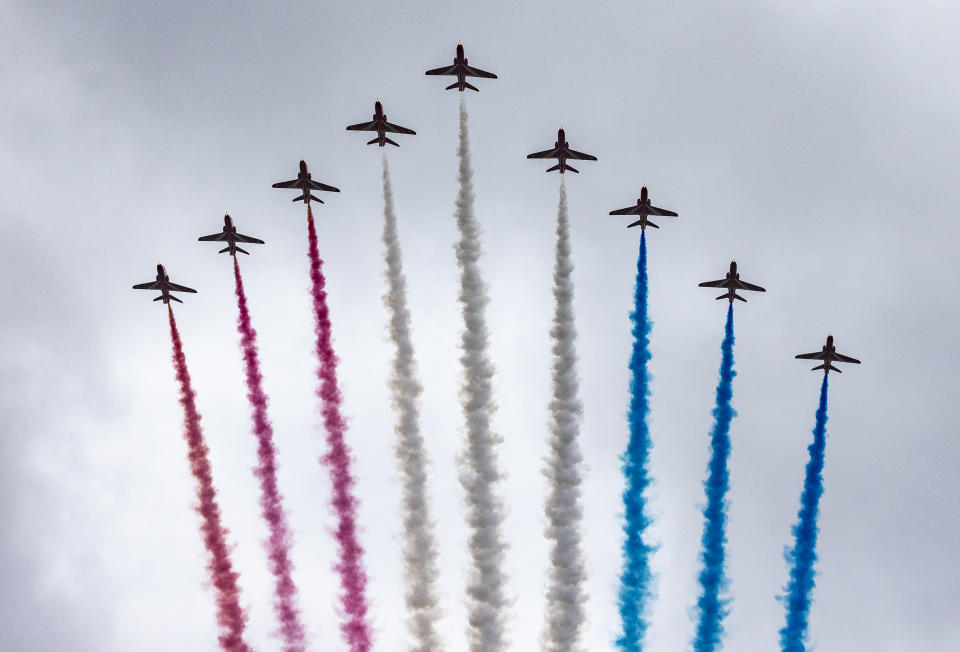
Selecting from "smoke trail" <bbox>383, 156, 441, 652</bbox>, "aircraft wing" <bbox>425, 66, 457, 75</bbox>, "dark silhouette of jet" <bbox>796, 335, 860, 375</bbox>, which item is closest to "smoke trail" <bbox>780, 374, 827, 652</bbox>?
"dark silhouette of jet" <bbox>796, 335, 860, 375</bbox>

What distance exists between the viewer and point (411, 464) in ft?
205

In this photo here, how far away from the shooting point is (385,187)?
210 feet

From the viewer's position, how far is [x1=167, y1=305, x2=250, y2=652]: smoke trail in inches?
2359

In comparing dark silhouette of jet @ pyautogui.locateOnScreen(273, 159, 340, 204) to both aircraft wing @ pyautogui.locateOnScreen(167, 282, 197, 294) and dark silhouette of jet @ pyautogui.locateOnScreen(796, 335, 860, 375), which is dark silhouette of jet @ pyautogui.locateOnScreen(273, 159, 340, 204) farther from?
dark silhouette of jet @ pyautogui.locateOnScreen(796, 335, 860, 375)

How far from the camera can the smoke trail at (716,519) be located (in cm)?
6044

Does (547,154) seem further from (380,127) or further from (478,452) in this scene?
(478,452)

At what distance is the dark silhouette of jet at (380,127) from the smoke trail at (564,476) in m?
13.3

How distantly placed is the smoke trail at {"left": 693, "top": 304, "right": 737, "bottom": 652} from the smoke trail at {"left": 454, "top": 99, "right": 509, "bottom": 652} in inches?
586

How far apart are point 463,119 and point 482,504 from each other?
95.0 ft

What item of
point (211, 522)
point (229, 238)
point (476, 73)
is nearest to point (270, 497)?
point (211, 522)

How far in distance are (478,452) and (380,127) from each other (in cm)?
2589

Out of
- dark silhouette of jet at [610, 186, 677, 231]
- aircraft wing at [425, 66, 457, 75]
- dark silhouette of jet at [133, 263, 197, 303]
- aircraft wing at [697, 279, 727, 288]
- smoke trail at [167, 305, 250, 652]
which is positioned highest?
aircraft wing at [425, 66, 457, 75]

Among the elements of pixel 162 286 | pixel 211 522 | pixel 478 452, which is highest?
pixel 162 286

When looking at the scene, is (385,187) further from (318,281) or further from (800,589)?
(800,589)
